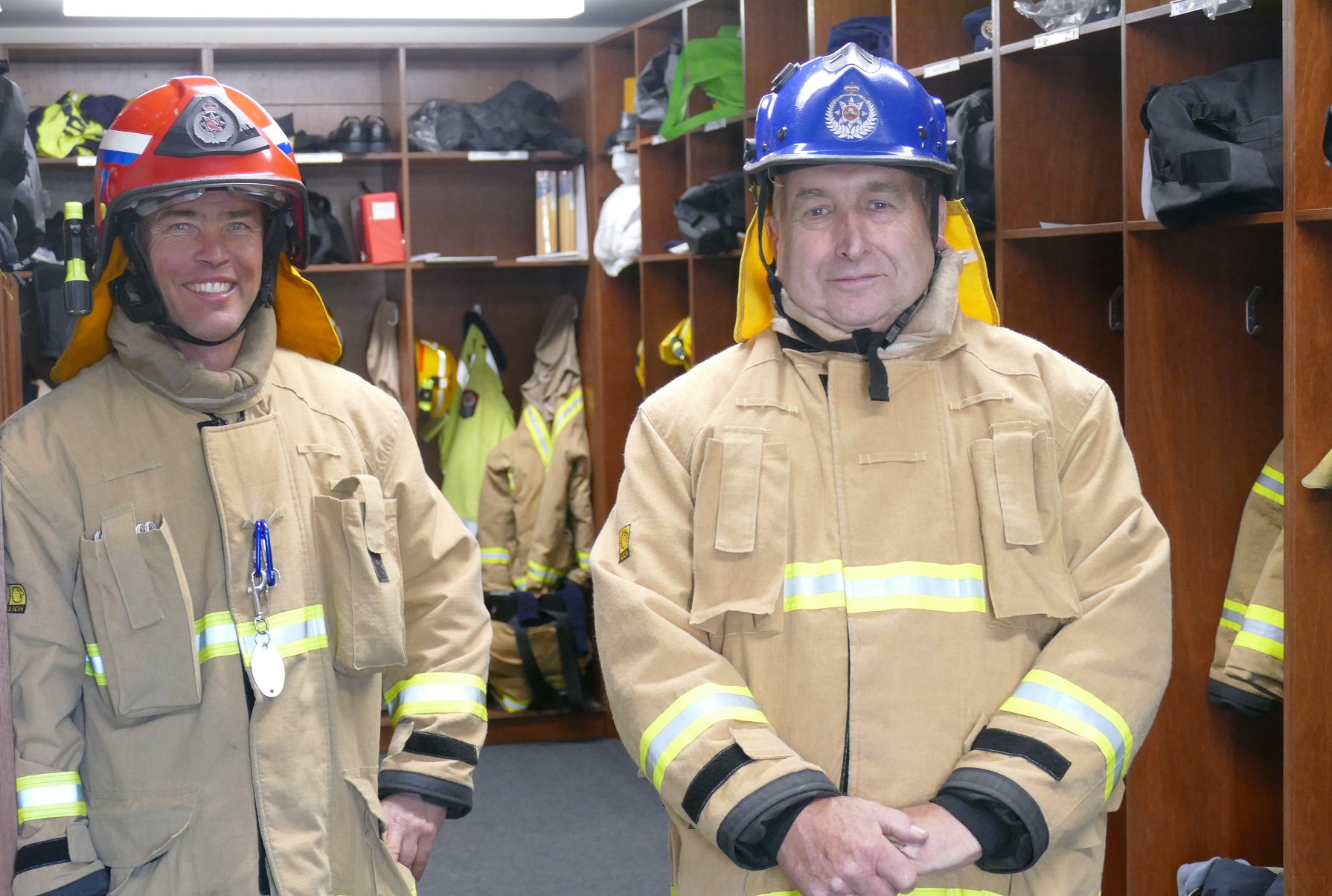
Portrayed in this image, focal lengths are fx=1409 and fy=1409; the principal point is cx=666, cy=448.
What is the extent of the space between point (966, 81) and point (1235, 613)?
1.53 m

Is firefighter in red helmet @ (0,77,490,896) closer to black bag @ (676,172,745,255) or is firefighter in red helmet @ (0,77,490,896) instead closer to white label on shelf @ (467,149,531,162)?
black bag @ (676,172,745,255)

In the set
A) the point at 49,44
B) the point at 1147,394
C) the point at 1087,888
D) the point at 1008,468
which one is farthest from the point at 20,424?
the point at 49,44

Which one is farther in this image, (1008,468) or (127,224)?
(127,224)

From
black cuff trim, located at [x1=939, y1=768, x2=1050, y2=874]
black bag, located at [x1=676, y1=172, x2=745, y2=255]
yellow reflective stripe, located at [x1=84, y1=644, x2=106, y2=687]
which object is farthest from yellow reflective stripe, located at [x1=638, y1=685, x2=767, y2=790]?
black bag, located at [x1=676, y1=172, x2=745, y2=255]

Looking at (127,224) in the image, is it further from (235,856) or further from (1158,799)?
(1158,799)

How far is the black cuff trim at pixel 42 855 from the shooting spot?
5.85 feet

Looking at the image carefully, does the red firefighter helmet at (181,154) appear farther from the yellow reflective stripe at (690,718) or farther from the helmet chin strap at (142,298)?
the yellow reflective stripe at (690,718)

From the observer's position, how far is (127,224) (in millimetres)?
2082

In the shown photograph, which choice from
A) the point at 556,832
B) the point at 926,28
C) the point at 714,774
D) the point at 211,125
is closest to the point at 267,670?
the point at 714,774

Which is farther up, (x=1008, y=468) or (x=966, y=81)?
(x=966, y=81)

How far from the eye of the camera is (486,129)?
18.2ft

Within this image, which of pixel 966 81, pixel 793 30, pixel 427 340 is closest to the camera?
pixel 966 81

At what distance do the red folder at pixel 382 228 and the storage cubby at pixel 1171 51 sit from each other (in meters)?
3.24

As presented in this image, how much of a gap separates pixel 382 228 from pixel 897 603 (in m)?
4.08
